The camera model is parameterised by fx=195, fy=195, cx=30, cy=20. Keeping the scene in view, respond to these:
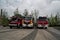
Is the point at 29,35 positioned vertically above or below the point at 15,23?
below

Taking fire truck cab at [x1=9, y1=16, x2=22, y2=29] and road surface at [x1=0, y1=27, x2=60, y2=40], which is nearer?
road surface at [x1=0, y1=27, x2=60, y2=40]

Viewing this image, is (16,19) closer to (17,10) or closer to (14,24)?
(14,24)

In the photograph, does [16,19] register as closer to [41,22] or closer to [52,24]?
[41,22]

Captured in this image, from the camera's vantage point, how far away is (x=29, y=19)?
134 ft

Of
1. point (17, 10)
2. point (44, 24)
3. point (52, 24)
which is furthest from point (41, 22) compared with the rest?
point (17, 10)

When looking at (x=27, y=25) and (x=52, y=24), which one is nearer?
(x=27, y=25)

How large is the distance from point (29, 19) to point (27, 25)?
4.87ft

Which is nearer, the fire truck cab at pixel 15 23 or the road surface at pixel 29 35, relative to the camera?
the road surface at pixel 29 35

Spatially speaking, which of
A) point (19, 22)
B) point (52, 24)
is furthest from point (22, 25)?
point (52, 24)

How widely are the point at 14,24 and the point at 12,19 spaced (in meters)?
2.27

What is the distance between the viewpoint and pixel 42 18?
137 ft

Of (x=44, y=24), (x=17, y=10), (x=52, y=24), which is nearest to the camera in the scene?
(x=44, y=24)

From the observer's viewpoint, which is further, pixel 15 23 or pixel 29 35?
pixel 15 23

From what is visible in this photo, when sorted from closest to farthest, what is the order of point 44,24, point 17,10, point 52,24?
point 44,24, point 52,24, point 17,10
